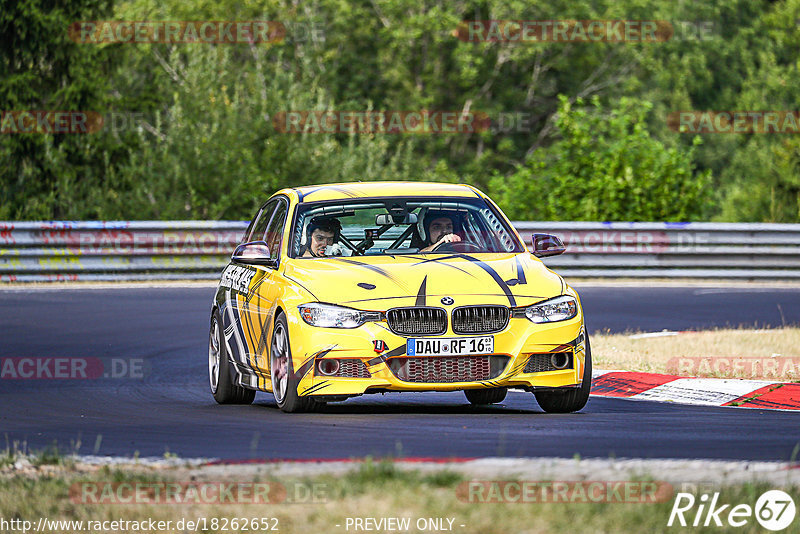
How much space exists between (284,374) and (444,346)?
1.17 m

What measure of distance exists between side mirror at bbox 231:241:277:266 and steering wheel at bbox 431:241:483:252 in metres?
1.17

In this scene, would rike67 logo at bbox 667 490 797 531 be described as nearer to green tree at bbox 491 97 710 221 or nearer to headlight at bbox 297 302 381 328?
headlight at bbox 297 302 381 328

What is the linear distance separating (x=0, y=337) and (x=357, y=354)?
7.59 metres

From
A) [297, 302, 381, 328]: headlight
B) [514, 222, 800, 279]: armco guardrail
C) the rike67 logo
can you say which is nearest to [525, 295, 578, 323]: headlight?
[297, 302, 381, 328]: headlight

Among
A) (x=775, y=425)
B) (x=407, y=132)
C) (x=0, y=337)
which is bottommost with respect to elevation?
(x=407, y=132)

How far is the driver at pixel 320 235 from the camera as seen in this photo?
1087cm

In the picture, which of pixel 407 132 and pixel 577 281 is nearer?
pixel 577 281

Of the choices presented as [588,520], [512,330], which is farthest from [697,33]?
[588,520]

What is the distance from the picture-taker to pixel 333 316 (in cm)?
975

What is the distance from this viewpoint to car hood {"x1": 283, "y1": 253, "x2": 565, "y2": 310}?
9742 mm

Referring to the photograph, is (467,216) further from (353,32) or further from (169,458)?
(353,32)

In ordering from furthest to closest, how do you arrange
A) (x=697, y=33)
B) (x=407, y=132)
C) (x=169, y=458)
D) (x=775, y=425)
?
1. (x=697, y=33)
2. (x=407, y=132)
3. (x=775, y=425)
4. (x=169, y=458)

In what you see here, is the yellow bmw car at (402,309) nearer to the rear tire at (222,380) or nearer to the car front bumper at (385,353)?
the car front bumper at (385,353)

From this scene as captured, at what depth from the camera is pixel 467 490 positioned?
6133mm
